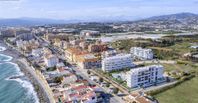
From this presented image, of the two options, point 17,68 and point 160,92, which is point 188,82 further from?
point 17,68

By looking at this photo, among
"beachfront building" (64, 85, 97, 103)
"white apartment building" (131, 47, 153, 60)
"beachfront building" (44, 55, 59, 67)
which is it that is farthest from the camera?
"white apartment building" (131, 47, 153, 60)

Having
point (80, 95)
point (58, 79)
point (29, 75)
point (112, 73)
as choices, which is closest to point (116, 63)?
point (112, 73)

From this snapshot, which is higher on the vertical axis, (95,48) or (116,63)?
(95,48)

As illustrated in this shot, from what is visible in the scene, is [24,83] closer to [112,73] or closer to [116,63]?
[112,73]

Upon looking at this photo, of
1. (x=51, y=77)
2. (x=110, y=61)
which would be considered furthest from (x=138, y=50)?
(x=51, y=77)

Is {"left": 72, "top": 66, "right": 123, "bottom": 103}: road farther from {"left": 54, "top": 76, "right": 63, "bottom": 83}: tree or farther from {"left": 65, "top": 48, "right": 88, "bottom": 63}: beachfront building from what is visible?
{"left": 54, "top": 76, "right": 63, "bottom": 83}: tree

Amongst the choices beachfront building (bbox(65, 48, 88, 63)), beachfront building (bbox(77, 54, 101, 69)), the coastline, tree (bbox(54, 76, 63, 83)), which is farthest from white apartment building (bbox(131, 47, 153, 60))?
the coastline
